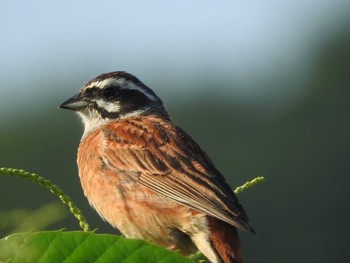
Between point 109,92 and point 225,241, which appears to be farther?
point 109,92

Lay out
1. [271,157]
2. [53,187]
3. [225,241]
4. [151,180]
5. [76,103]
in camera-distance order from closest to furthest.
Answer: [53,187]
[225,241]
[151,180]
[76,103]
[271,157]

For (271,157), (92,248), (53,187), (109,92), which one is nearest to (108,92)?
(109,92)

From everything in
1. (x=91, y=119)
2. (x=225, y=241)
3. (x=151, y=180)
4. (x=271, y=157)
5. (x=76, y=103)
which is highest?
(x=76, y=103)

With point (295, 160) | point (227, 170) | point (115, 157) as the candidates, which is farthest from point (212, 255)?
point (295, 160)

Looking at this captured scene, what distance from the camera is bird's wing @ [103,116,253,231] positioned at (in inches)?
243

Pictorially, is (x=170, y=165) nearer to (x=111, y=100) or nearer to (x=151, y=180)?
(x=151, y=180)

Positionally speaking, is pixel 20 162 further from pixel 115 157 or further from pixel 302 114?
pixel 115 157

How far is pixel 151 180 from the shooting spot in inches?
266

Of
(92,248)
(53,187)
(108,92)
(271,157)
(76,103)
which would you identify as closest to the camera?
(92,248)

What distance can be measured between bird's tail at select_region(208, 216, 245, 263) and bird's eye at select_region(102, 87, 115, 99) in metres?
2.33

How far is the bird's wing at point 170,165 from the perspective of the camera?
243 inches

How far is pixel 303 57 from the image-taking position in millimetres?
64438

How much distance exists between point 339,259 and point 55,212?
4423cm

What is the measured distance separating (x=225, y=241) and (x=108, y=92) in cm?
259
